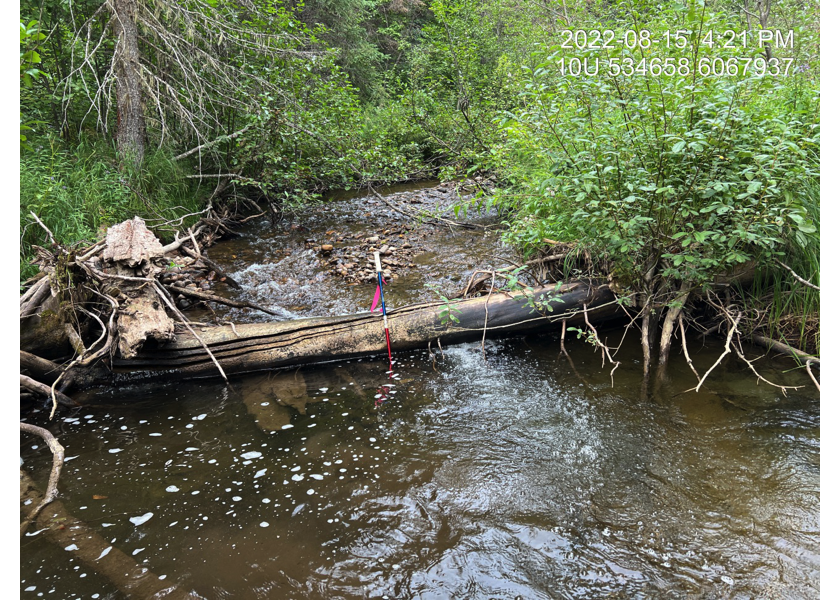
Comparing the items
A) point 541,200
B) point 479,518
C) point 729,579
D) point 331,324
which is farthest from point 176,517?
point 541,200

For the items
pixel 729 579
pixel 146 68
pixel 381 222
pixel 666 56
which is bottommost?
pixel 729 579

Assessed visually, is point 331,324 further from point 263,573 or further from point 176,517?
point 263,573

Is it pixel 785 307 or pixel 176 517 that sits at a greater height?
pixel 785 307

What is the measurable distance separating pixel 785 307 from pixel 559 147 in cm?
252

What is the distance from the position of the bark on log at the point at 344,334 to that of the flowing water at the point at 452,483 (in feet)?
0.62

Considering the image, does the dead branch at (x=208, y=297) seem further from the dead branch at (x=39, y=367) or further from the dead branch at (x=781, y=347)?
the dead branch at (x=781, y=347)

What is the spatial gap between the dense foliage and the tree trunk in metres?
0.08

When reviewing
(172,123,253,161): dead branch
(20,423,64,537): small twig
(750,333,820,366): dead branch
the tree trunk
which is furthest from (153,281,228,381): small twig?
(750,333,820,366): dead branch

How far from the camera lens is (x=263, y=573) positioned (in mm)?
2605

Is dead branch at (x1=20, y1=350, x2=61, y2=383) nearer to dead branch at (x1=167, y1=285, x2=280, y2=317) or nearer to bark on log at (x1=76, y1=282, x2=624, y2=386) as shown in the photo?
bark on log at (x1=76, y1=282, x2=624, y2=386)

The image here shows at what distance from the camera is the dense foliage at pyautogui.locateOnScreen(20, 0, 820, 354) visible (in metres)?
3.60

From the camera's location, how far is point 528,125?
4988 millimetres

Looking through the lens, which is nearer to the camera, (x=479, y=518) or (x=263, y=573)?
(x=263, y=573)

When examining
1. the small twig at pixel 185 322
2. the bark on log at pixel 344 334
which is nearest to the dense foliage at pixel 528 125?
the bark on log at pixel 344 334
